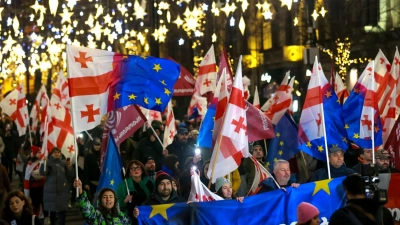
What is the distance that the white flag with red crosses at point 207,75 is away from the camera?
68.2ft

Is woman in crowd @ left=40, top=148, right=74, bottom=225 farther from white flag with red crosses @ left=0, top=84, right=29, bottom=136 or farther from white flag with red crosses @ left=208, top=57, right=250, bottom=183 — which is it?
white flag with red crosses @ left=0, top=84, right=29, bottom=136

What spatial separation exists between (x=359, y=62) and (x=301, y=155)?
27550mm

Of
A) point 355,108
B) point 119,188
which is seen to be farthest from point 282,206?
point 355,108

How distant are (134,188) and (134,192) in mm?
79

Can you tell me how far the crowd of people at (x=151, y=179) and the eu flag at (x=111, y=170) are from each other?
0.35 feet

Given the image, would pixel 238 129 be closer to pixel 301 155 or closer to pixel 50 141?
pixel 301 155

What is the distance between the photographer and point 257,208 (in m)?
10.2

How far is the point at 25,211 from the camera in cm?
1045

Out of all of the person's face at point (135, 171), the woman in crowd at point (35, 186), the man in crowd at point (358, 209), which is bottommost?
the woman in crowd at point (35, 186)

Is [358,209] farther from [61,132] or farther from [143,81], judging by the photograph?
[61,132]

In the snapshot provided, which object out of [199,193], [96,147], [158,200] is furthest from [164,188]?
[96,147]

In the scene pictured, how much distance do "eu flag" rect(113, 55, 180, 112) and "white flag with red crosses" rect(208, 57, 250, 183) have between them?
2140mm

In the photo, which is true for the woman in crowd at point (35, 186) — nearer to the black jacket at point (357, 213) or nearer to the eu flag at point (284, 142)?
the eu flag at point (284, 142)

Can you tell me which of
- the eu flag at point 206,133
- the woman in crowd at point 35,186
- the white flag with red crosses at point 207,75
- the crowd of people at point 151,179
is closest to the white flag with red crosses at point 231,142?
the crowd of people at point 151,179
